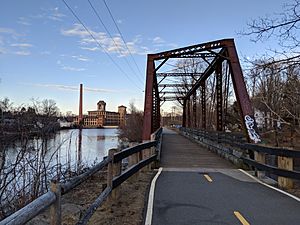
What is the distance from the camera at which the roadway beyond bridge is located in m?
5.69

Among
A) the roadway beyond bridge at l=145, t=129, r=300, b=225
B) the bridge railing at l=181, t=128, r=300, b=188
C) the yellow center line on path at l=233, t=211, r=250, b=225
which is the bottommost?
the roadway beyond bridge at l=145, t=129, r=300, b=225

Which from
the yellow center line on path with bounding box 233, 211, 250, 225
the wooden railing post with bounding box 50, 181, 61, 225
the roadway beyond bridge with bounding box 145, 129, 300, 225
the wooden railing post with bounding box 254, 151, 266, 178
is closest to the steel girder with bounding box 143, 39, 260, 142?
the wooden railing post with bounding box 254, 151, 266, 178

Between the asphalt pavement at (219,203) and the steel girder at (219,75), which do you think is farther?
the steel girder at (219,75)

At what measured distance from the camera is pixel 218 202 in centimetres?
701

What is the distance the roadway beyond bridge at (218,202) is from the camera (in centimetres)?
569

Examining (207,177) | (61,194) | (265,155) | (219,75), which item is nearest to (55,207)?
(61,194)

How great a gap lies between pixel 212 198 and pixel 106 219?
283cm

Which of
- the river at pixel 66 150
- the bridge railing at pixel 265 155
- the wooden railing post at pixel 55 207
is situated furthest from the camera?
the river at pixel 66 150

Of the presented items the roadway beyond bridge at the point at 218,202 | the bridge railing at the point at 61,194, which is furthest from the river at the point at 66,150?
the roadway beyond bridge at the point at 218,202

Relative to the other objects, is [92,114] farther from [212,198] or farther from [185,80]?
[212,198]

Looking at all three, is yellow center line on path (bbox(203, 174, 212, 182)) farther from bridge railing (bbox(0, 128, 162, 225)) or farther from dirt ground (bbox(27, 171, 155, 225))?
bridge railing (bbox(0, 128, 162, 225))

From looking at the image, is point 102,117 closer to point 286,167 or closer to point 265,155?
point 265,155

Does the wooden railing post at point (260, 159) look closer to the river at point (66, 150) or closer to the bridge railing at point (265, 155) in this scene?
the bridge railing at point (265, 155)

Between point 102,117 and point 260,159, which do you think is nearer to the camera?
point 260,159
